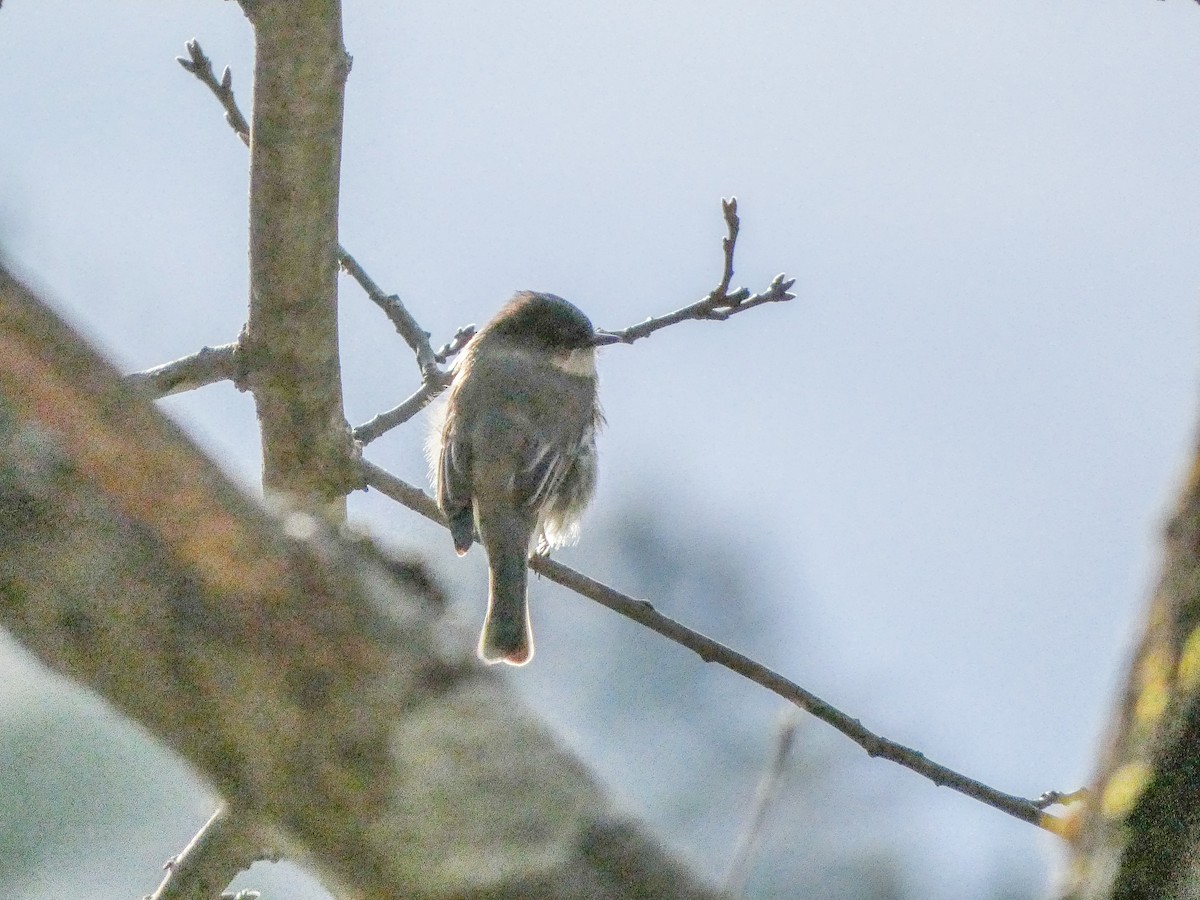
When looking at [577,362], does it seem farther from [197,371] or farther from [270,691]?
[270,691]

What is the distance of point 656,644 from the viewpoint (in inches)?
560

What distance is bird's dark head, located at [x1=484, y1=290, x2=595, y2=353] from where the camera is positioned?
7.50 m

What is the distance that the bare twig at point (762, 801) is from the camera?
2205mm

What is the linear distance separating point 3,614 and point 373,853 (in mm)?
399

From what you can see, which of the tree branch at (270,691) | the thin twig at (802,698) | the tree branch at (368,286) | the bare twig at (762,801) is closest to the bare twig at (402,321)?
the tree branch at (368,286)

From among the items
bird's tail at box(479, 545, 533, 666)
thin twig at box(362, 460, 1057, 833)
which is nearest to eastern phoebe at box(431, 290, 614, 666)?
bird's tail at box(479, 545, 533, 666)

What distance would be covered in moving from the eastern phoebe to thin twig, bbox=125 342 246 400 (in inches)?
59.3

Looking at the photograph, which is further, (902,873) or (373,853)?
(902,873)

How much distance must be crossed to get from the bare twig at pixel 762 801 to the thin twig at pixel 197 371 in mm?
2239

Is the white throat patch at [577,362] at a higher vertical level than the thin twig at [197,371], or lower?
higher

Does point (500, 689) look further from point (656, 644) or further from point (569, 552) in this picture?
point (656, 644)

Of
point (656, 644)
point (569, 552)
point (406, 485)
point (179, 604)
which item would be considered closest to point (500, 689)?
point (179, 604)

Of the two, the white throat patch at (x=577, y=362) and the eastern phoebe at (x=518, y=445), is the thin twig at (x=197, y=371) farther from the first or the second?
the white throat patch at (x=577, y=362)

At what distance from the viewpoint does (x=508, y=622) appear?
20.2 feet
